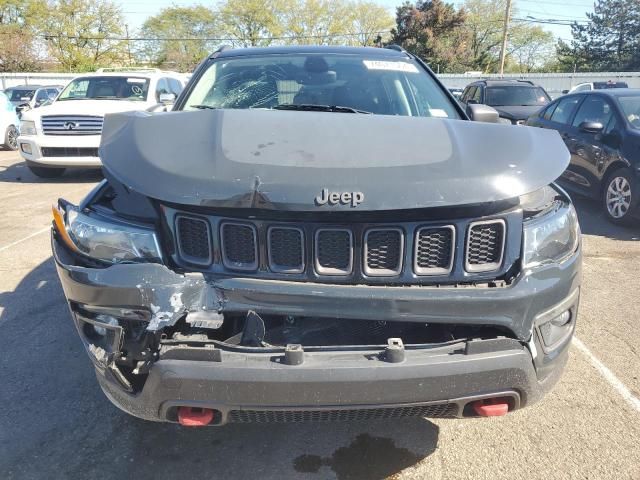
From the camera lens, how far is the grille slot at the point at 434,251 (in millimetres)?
1910

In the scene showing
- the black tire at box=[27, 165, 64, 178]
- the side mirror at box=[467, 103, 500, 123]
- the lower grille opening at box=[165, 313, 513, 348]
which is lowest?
the black tire at box=[27, 165, 64, 178]

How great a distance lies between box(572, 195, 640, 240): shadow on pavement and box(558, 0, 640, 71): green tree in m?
52.1

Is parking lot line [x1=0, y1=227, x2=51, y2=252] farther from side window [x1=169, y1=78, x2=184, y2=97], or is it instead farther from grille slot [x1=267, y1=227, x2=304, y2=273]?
side window [x1=169, y1=78, x2=184, y2=97]

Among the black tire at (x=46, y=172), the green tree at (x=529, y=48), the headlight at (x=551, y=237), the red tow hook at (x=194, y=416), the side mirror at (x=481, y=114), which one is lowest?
the green tree at (x=529, y=48)

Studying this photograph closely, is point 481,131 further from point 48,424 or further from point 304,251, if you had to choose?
point 48,424

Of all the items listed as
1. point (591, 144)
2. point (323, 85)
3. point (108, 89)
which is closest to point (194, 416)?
point (323, 85)

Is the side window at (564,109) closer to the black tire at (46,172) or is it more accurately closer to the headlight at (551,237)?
the headlight at (551,237)

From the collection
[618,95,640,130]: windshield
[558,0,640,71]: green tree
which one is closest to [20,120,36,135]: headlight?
[618,95,640,130]: windshield

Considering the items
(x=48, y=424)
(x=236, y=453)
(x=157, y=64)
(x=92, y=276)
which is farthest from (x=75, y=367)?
(x=157, y=64)

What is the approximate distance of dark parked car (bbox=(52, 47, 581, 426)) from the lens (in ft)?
5.92

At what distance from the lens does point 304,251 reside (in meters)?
1.92

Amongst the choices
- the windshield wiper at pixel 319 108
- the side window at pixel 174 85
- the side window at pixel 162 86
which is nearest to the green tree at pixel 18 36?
the side window at pixel 174 85

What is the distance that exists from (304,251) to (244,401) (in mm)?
551

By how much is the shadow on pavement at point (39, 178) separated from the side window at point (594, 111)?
7980 mm
